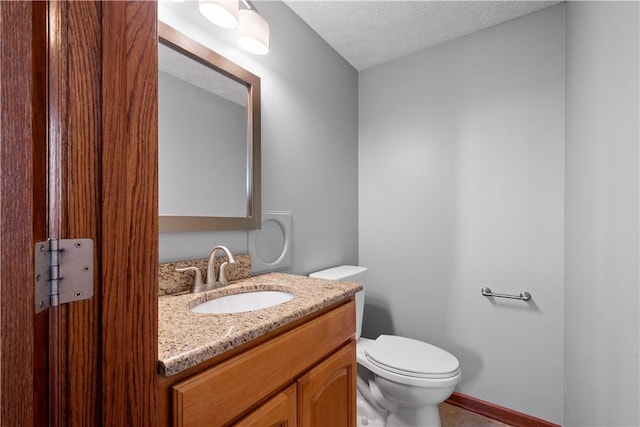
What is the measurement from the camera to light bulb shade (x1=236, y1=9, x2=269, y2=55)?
3.92 feet

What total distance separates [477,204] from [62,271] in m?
1.89

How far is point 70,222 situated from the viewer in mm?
383

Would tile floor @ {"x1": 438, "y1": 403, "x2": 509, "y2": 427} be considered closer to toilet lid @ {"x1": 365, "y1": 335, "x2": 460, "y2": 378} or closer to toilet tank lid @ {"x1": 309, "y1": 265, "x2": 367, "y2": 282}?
toilet lid @ {"x1": 365, "y1": 335, "x2": 460, "y2": 378}

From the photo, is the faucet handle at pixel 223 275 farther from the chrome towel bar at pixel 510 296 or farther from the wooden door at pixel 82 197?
the chrome towel bar at pixel 510 296

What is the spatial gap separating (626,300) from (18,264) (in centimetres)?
124

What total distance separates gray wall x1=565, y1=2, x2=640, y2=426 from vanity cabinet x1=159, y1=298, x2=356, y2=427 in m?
0.77

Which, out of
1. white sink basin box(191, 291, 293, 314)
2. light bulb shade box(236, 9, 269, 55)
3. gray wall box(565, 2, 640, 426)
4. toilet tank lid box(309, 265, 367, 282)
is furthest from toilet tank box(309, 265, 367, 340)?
light bulb shade box(236, 9, 269, 55)

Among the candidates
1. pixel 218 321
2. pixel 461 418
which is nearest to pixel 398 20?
pixel 218 321

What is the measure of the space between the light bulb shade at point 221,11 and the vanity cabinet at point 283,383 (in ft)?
3.77

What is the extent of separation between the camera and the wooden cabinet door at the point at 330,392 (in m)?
0.87

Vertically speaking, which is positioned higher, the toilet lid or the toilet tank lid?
the toilet tank lid

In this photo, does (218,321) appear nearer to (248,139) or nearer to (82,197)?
(82,197)

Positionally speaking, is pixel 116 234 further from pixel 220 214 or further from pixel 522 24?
pixel 522 24

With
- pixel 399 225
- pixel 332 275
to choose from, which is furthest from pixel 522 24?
pixel 332 275
